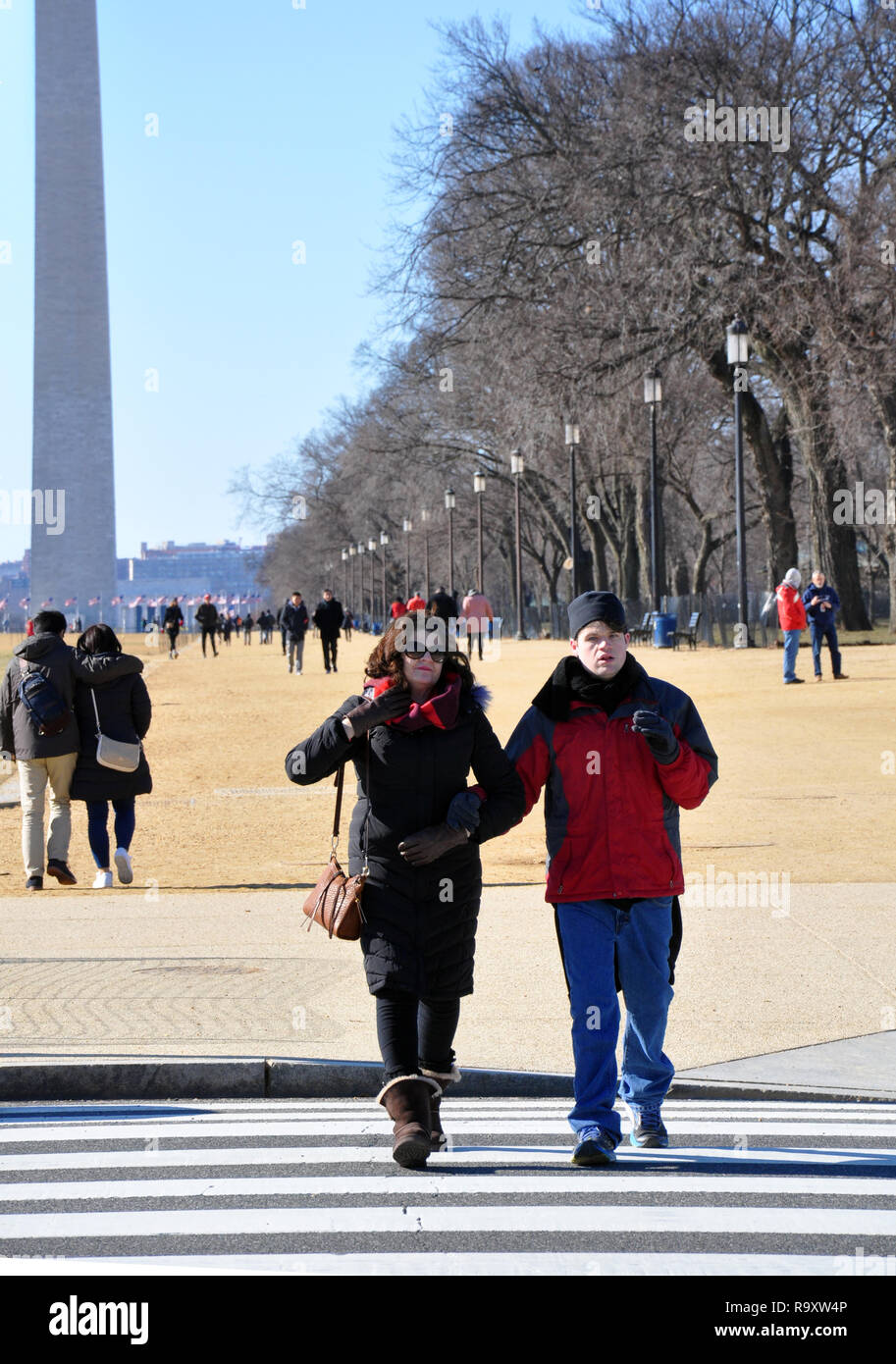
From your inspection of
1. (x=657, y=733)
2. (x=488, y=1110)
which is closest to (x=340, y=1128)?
(x=488, y=1110)

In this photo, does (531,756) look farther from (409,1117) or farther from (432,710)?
(409,1117)

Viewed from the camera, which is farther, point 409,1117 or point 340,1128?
point 340,1128

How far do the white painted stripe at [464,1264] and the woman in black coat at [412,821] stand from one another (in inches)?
37.1

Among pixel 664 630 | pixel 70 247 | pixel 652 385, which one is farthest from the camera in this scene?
pixel 70 247

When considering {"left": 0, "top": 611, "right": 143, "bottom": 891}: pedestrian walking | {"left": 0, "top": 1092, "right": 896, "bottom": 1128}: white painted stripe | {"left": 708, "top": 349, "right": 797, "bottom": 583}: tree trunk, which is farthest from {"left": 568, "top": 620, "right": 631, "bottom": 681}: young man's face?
{"left": 708, "top": 349, "right": 797, "bottom": 583}: tree trunk

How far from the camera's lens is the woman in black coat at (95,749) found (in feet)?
41.4

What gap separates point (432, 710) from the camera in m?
5.91

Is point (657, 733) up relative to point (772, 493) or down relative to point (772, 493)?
down

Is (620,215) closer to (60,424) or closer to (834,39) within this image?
(834,39)

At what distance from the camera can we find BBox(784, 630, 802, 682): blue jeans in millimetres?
27078

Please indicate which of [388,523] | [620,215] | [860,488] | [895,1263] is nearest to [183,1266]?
[895,1263]

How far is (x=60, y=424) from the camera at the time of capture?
65.0 m

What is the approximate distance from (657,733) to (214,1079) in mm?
2552

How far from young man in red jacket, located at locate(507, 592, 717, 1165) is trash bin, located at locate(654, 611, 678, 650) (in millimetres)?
36398
